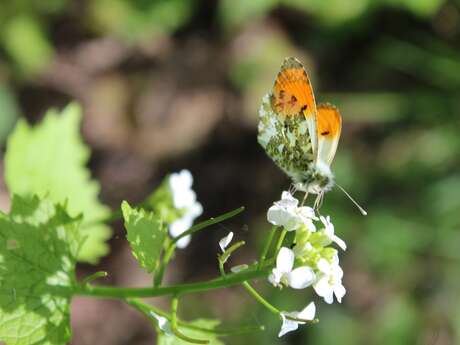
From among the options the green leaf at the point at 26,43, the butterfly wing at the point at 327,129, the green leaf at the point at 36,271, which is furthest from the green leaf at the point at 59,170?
the green leaf at the point at 26,43

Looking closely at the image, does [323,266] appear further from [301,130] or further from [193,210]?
[193,210]

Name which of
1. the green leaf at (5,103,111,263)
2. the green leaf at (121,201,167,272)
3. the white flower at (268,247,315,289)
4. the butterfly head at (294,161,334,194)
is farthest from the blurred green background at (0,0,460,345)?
the white flower at (268,247,315,289)

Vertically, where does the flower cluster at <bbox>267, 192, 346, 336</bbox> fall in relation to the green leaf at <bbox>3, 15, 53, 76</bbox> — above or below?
above

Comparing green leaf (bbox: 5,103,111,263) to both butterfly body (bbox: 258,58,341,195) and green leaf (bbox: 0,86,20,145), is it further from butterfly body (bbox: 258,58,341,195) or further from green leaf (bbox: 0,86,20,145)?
green leaf (bbox: 0,86,20,145)

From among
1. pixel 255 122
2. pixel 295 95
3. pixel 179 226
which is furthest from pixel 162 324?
pixel 255 122

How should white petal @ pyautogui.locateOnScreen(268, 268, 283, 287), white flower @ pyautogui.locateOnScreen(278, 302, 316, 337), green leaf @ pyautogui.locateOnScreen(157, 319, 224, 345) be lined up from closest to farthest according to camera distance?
white petal @ pyautogui.locateOnScreen(268, 268, 283, 287), white flower @ pyautogui.locateOnScreen(278, 302, 316, 337), green leaf @ pyautogui.locateOnScreen(157, 319, 224, 345)

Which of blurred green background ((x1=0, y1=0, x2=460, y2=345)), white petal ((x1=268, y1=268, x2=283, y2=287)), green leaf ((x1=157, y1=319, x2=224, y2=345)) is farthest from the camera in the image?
blurred green background ((x1=0, y1=0, x2=460, y2=345))

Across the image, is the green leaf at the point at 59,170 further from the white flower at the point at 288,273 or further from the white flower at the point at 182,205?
the white flower at the point at 288,273
